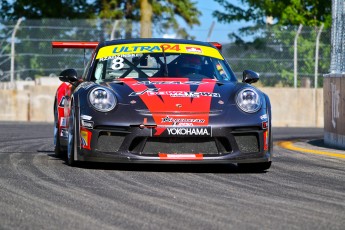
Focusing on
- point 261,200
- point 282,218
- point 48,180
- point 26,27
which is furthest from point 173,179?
point 26,27

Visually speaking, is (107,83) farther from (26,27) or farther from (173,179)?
(26,27)

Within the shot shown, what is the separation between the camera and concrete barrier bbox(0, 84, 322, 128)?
24656mm

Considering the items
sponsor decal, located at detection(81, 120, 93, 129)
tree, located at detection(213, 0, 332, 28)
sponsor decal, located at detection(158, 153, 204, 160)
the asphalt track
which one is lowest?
the asphalt track

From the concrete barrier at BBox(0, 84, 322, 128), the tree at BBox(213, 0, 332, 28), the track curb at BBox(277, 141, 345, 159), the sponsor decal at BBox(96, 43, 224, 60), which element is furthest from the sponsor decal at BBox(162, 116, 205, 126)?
the tree at BBox(213, 0, 332, 28)

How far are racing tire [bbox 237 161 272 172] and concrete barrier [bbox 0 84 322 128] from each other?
1548 centimetres

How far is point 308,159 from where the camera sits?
10.6 metres

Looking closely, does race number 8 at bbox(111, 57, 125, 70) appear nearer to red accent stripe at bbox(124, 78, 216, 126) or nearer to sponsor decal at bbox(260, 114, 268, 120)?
red accent stripe at bbox(124, 78, 216, 126)

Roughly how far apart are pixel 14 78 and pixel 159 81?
15709 mm

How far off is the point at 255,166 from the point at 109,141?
126cm

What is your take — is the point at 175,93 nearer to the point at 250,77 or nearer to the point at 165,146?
the point at 165,146

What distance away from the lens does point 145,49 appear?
10258 millimetres

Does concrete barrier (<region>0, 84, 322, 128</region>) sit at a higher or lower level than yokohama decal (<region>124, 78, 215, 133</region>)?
lower

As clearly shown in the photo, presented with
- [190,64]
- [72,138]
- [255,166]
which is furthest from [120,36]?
[255,166]

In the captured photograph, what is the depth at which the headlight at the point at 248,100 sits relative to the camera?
8.88 meters
